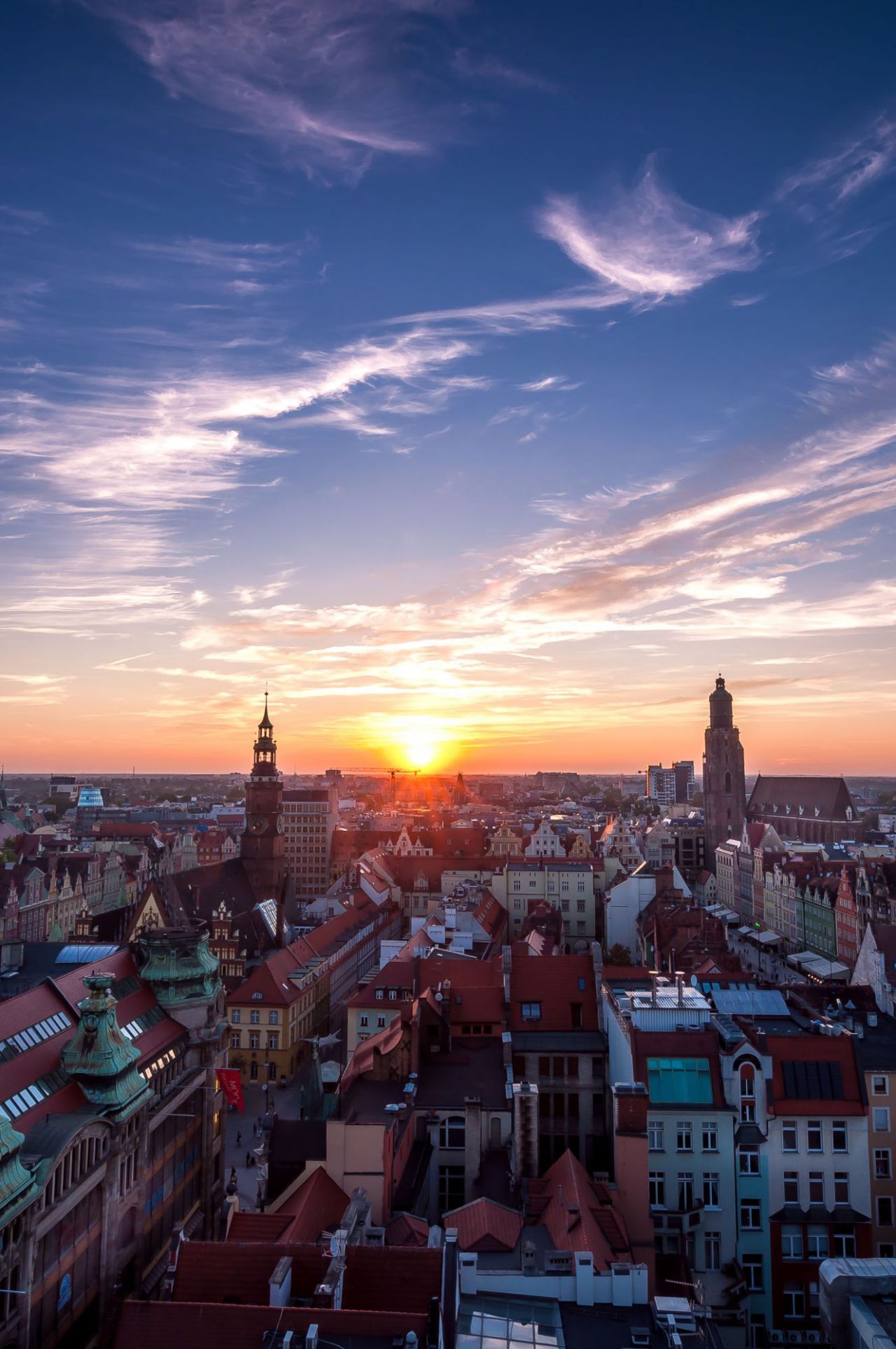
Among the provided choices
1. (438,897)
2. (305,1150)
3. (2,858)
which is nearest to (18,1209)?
(305,1150)

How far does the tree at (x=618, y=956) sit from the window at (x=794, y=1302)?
132 ft

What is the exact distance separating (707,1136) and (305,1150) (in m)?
15.6

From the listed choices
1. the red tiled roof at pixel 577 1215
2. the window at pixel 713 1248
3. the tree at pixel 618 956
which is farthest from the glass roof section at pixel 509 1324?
the tree at pixel 618 956

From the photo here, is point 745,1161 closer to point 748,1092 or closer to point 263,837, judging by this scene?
point 748,1092

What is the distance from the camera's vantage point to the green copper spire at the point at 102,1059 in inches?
1415

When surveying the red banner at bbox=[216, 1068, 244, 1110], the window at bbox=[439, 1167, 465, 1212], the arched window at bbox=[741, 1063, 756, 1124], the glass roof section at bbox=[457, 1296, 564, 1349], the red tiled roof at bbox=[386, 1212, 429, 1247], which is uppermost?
the arched window at bbox=[741, 1063, 756, 1124]

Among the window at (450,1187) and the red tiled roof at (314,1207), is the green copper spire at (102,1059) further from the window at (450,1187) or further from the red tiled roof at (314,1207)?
the window at (450,1187)

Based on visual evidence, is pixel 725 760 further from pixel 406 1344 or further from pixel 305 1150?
A: pixel 406 1344

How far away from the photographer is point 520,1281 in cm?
2797

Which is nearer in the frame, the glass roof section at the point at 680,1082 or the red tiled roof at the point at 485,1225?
the red tiled roof at the point at 485,1225

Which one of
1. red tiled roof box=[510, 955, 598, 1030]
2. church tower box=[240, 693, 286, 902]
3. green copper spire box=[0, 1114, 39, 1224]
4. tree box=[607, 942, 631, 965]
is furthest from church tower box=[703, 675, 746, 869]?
green copper spire box=[0, 1114, 39, 1224]

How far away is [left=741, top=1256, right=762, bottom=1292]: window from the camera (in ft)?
124

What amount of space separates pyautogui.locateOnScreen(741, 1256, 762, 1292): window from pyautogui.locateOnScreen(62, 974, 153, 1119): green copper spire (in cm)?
2404

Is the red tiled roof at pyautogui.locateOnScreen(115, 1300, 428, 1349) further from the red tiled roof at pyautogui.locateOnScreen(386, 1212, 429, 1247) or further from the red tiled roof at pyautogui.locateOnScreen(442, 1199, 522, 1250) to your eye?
the red tiled roof at pyautogui.locateOnScreen(386, 1212, 429, 1247)
